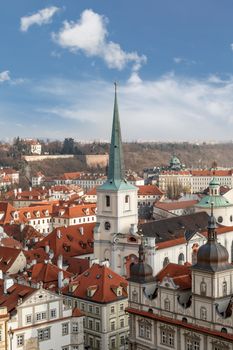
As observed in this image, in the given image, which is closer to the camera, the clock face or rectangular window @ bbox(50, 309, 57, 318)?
rectangular window @ bbox(50, 309, 57, 318)

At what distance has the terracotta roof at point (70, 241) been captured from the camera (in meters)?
67.6

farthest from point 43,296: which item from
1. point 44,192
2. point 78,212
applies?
point 44,192

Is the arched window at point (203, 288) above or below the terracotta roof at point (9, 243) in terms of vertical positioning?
above

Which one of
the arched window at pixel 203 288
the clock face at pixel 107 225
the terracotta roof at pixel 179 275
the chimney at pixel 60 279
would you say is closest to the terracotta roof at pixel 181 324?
the arched window at pixel 203 288

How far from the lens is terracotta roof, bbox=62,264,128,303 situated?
48.4m

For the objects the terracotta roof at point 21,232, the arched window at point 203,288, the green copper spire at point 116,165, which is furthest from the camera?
the terracotta roof at point 21,232

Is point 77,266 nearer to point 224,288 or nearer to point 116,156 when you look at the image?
point 116,156

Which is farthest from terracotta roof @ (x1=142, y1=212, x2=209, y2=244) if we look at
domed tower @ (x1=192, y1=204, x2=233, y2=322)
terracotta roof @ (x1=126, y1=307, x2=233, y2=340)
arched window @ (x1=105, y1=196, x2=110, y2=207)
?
domed tower @ (x1=192, y1=204, x2=233, y2=322)

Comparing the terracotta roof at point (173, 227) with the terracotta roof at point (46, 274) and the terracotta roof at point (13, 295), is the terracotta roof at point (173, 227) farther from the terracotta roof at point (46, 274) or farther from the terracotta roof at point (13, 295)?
the terracotta roof at point (13, 295)

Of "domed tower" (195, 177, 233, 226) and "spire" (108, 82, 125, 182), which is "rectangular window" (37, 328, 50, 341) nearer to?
"spire" (108, 82, 125, 182)

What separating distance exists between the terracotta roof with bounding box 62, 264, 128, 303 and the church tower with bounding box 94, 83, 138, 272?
13.7 m

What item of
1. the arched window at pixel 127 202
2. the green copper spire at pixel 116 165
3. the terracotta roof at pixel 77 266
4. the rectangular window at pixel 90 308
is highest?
the green copper spire at pixel 116 165

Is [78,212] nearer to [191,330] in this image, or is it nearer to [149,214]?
[149,214]

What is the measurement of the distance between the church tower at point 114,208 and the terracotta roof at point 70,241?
130 inches
